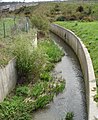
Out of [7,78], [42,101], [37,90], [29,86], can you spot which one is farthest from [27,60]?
[42,101]

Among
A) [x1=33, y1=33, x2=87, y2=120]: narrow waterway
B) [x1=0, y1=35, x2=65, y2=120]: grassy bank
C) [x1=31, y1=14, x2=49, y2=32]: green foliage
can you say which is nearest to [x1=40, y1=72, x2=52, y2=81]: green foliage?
[x1=0, y1=35, x2=65, y2=120]: grassy bank

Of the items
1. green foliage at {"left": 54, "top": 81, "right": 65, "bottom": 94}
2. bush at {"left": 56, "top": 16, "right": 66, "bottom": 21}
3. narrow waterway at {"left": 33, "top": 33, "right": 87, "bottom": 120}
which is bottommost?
narrow waterway at {"left": 33, "top": 33, "right": 87, "bottom": 120}

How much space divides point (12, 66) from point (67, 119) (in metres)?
4.40

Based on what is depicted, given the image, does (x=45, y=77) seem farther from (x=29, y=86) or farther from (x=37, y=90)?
(x=37, y=90)

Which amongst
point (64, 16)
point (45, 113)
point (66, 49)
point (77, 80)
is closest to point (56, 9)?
point (64, 16)

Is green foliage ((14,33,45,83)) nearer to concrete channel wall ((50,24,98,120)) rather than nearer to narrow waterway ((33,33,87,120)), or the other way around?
narrow waterway ((33,33,87,120))

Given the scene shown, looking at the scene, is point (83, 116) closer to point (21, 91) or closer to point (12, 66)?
point (21, 91)

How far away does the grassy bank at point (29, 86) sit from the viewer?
37.9 ft

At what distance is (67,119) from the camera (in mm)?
11250

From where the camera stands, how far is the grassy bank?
1155 centimetres

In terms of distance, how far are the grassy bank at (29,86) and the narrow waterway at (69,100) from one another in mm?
323

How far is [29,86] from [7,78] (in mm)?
1870

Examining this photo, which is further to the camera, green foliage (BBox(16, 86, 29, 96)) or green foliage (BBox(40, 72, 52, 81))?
green foliage (BBox(40, 72, 52, 81))

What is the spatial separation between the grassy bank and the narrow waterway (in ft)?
1.06
